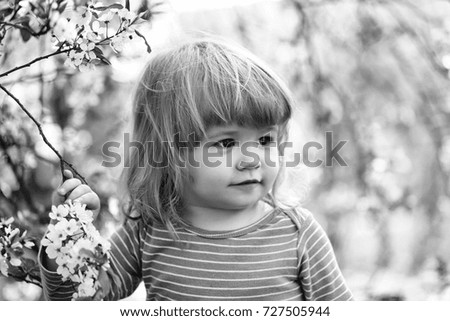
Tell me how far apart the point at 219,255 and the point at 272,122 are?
1.13 feet

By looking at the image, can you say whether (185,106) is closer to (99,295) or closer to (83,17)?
(83,17)

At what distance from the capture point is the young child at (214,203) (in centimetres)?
150

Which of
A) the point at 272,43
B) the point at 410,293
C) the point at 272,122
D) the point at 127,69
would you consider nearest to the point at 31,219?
the point at 127,69

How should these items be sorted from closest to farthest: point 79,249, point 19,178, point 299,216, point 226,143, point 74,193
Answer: point 79,249 → point 74,193 → point 226,143 → point 299,216 → point 19,178

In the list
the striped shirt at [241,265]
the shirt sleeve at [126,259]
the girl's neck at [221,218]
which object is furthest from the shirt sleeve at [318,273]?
the shirt sleeve at [126,259]

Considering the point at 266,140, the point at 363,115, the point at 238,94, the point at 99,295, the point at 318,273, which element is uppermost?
the point at 238,94

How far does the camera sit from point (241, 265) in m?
1.55

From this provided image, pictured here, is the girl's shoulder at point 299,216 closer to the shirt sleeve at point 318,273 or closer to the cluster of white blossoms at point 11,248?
the shirt sleeve at point 318,273

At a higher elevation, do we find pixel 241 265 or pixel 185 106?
pixel 185 106

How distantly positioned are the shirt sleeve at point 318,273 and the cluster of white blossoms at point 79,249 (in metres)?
0.54

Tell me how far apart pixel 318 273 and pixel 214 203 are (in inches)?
11.9

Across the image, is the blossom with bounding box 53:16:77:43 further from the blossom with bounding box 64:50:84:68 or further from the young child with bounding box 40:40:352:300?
the young child with bounding box 40:40:352:300

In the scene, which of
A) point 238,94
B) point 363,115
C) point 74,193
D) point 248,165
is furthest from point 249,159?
point 363,115


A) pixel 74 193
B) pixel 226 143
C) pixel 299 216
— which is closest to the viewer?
pixel 74 193
